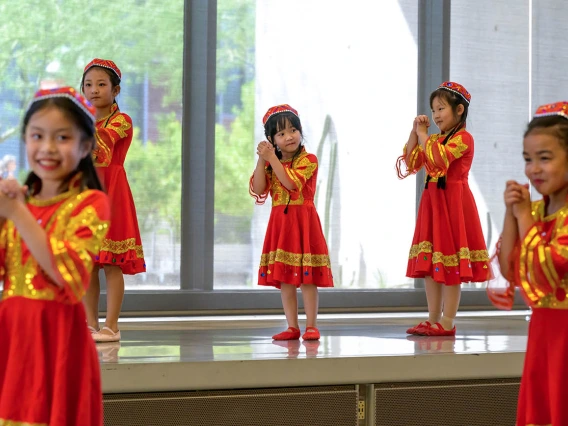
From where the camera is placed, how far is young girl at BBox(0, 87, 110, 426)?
1.69 m

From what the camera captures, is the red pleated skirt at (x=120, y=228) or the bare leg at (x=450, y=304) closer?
the red pleated skirt at (x=120, y=228)

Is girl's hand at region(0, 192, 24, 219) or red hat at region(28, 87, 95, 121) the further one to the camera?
red hat at region(28, 87, 95, 121)

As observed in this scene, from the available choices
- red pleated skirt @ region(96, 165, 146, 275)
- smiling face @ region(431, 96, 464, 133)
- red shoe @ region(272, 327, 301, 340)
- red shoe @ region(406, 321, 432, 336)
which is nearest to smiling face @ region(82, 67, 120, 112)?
red pleated skirt @ region(96, 165, 146, 275)

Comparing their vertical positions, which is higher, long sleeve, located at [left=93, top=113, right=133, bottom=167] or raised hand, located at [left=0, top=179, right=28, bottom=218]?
long sleeve, located at [left=93, top=113, right=133, bottom=167]

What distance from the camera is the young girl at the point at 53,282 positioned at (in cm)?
169

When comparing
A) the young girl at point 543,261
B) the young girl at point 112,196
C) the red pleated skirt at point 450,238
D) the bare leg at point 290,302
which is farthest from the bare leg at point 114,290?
the young girl at point 543,261

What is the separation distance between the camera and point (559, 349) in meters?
1.84

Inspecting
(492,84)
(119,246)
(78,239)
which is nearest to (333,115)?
(492,84)

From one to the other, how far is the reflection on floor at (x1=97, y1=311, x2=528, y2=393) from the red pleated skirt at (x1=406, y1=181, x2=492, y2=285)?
11.5 inches

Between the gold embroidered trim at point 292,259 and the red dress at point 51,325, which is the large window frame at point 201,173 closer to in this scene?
the gold embroidered trim at point 292,259

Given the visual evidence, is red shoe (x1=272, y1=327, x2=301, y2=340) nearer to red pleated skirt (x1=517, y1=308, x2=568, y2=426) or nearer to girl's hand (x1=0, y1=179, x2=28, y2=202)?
red pleated skirt (x1=517, y1=308, x2=568, y2=426)

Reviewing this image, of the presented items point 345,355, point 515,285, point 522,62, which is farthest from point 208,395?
point 522,62

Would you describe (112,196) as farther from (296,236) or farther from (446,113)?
(446,113)

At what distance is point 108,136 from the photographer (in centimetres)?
325
